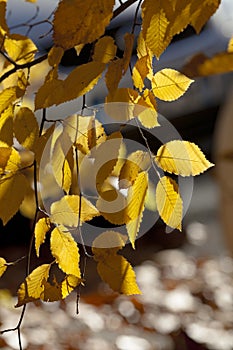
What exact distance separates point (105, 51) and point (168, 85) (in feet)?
0.27

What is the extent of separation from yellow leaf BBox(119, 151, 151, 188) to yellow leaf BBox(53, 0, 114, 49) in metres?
0.14

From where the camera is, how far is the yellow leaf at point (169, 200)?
787 mm

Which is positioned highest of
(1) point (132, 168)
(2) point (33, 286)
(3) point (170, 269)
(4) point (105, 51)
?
(4) point (105, 51)

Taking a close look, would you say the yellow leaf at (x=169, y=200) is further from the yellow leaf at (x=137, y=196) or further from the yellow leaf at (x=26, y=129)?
the yellow leaf at (x=26, y=129)

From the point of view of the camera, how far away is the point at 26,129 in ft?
2.71

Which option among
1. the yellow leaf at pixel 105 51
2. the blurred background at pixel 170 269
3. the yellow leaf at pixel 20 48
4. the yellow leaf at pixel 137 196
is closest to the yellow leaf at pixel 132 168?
the yellow leaf at pixel 137 196

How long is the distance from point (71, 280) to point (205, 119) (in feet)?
13.4

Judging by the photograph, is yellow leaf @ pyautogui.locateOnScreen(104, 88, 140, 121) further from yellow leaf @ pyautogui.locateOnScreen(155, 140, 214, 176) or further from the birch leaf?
the birch leaf

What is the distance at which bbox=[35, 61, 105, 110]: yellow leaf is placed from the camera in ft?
2.39

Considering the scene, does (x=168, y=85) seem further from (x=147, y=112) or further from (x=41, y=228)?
(x=41, y=228)

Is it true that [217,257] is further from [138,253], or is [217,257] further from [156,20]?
[156,20]

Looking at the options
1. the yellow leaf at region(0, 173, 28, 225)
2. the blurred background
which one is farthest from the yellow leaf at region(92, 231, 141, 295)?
the blurred background

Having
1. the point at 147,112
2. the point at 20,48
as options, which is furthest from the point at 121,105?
the point at 20,48

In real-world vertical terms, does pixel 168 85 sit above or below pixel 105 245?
above
